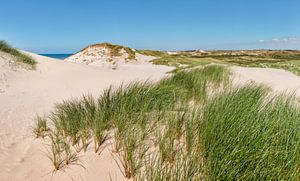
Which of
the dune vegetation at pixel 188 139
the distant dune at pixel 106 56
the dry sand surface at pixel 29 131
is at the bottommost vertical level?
the dry sand surface at pixel 29 131

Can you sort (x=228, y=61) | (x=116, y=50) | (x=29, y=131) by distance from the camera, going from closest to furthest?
1. (x=29, y=131)
2. (x=116, y=50)
3. (x=228, y=61)

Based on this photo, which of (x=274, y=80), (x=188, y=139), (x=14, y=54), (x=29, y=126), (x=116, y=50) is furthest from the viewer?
(x=116, y=50)

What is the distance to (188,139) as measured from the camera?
2219 millimetres

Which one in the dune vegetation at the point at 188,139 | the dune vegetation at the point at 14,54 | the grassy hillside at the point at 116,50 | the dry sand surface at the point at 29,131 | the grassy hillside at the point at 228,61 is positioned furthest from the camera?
the grassy hillside at the point at 116,50

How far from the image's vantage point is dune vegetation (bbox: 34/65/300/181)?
1.65m

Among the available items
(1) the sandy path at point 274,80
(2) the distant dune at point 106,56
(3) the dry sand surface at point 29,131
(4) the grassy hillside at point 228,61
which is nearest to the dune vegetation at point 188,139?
(3) the dry sand surface at point 29,131

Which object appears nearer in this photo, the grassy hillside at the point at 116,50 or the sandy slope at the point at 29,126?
the sandy slope at the point at 29,126

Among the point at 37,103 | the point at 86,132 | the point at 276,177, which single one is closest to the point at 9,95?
the point at 37,103

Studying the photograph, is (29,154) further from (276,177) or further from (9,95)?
(9,95)

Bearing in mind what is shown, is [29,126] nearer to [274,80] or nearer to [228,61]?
[274,80]

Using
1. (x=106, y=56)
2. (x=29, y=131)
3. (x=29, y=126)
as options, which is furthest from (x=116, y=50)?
(x=29, y=131)

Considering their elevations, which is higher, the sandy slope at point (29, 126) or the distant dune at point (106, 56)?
the distant dune at point (106, 56)

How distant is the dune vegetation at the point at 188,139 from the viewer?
165cm

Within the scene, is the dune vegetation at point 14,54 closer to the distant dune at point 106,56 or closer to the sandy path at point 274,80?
the sandy path at point 274,80
